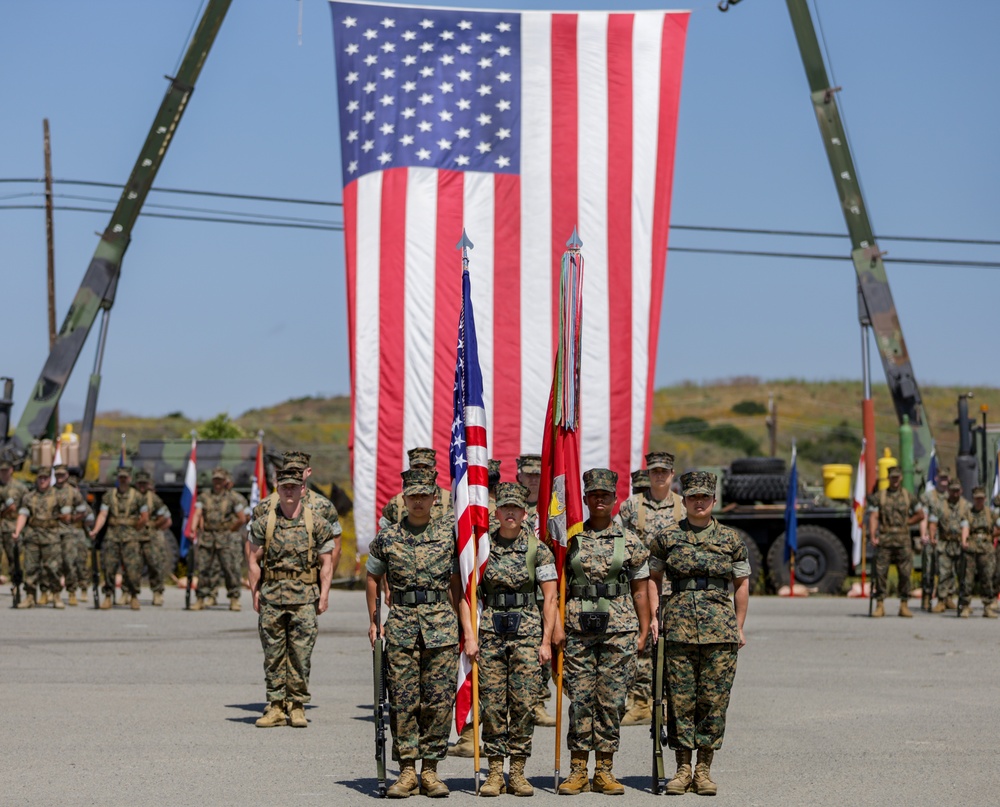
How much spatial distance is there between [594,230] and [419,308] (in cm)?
158

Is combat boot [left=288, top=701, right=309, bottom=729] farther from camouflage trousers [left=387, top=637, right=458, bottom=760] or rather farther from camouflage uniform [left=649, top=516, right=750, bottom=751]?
camouflage uniform [left=649, top=516, right=750, bottom=751]

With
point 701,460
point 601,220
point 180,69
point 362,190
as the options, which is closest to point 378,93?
point 362,190

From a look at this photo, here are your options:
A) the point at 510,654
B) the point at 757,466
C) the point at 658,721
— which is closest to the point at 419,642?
the point at 510,654

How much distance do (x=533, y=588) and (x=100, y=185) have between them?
30421 mm

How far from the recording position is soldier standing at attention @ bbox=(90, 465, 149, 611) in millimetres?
20828

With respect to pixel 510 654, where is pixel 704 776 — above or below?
below

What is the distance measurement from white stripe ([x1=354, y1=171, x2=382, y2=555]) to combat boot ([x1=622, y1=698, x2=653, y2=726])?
2.22 meters

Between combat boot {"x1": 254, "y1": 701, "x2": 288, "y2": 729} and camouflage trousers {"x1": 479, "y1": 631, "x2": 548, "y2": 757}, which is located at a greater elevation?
camouflage trousers {"x1": 479, "y1": 631, "x2": 548, "y2": 757}

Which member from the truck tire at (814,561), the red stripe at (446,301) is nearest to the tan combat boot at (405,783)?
the red stripe at (446,301)

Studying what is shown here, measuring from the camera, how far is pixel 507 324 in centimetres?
1249

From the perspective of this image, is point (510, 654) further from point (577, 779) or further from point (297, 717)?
point (297, 717)

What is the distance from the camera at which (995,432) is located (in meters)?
27.1

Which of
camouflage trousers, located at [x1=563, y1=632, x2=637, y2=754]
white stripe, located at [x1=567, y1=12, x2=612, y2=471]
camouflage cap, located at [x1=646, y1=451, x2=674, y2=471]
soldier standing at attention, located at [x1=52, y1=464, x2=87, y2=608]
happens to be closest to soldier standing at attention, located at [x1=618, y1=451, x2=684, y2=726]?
camouflage cap, located at [x1=646, y1=451, x2=674, y2=471]

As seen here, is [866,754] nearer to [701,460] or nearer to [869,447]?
[869,447]
